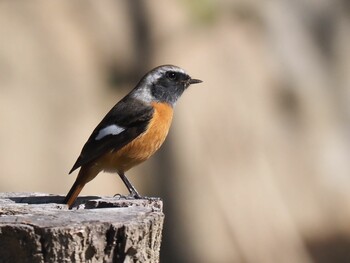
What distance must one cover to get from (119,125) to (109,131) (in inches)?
4.9

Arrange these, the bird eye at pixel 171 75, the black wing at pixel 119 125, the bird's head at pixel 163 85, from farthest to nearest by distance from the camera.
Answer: the bird eye at pixel 171 75 → the bird's head at pixel 163 85 → the black wing at pixel 119 125

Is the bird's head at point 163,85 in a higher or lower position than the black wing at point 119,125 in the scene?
higher

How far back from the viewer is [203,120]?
42.5 feet

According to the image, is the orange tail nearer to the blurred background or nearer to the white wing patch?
the white wing patch

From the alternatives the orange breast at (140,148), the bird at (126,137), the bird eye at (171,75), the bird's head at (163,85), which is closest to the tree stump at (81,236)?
the bird at (126,137)

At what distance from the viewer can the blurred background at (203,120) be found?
12.3 metres

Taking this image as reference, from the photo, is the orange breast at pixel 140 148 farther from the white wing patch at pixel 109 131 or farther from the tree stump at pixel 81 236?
the tree stump at pixel 81 236

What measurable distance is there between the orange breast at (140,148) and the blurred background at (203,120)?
14.1 feet

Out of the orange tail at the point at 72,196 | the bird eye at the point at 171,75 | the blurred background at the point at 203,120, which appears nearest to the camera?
the orange tail at the point at 72,196

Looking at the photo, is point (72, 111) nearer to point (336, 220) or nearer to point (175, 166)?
point (175, 166)

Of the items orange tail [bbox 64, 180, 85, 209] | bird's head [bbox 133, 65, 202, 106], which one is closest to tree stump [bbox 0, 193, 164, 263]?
orange tail [bbox 64, 180, 85, 209]

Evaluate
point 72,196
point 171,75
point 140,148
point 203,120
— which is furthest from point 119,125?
point 203,120

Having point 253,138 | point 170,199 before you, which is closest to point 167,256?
point 170,199

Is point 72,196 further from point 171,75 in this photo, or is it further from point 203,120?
point 203,120
